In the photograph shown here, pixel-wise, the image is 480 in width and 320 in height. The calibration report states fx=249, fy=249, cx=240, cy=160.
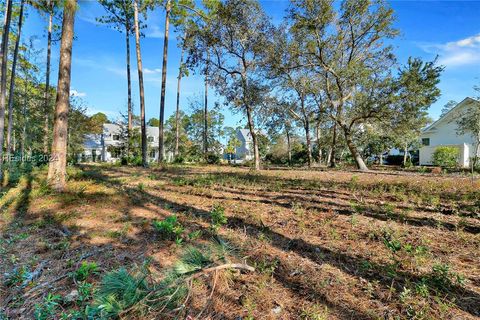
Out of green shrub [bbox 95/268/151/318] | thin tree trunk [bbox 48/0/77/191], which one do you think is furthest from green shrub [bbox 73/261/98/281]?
thin tree trunk [bbox 48/0/77/191]

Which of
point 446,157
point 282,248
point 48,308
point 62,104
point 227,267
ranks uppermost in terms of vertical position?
point 62,104

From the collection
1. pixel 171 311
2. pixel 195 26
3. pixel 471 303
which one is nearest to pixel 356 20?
pixel 195 26

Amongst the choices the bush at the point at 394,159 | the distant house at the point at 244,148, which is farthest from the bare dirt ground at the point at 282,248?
the distant house at the point at 244,148

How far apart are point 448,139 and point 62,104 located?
2533 centimetres

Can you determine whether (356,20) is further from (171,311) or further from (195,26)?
(171,311)

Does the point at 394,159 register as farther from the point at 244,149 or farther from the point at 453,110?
the point at 244,149

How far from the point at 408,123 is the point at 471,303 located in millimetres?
11523

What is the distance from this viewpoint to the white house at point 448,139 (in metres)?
17.5

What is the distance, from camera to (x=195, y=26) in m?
13.5

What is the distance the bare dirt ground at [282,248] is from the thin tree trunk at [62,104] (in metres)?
0.37

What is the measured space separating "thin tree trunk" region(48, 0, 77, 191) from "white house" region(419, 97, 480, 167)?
2187 centimetres

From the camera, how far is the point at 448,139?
65.8 ft

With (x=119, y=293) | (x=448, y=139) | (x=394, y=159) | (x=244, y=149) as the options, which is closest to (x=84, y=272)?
(x=119, y=293)

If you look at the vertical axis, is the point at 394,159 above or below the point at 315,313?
above
